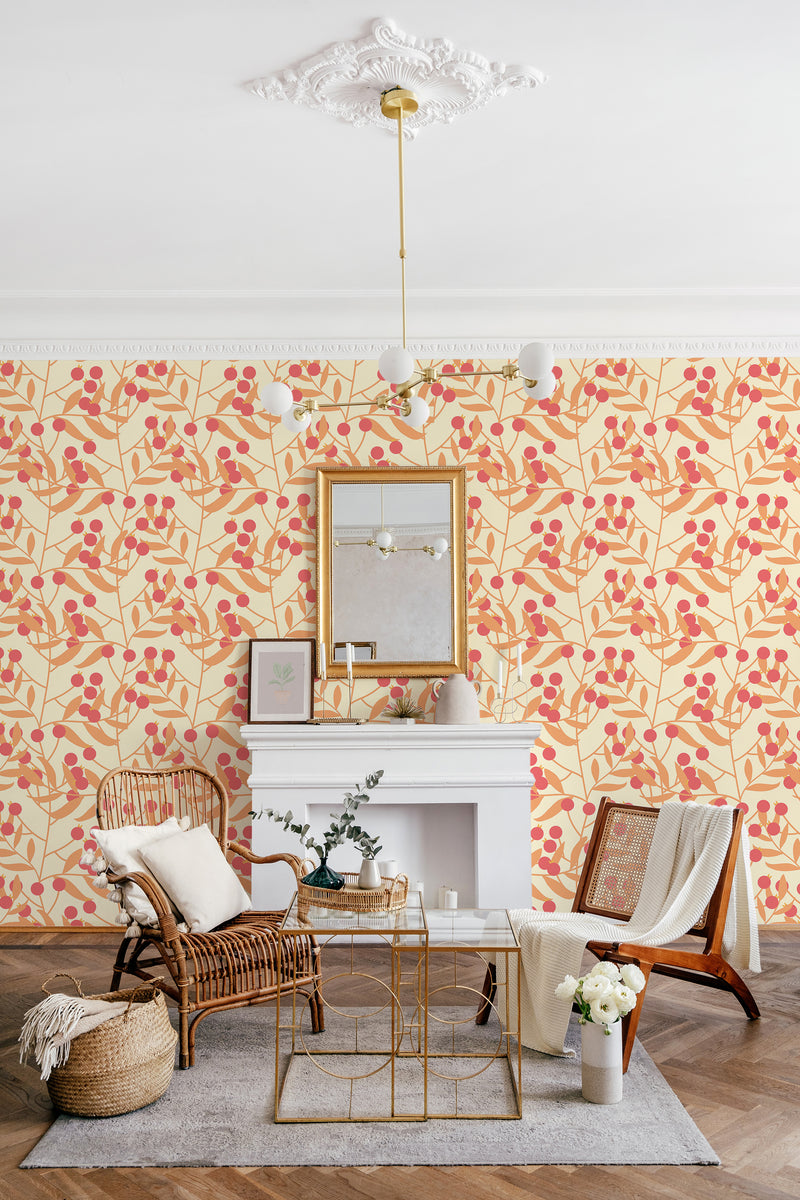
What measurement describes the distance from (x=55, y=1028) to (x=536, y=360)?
90.0 inches

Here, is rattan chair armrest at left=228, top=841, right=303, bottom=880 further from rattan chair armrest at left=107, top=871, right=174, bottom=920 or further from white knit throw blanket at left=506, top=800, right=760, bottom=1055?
white knit throw blanket at left=506, top=800, right=760, bottom=1055

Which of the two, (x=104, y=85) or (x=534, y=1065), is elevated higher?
(x=104, y=85)

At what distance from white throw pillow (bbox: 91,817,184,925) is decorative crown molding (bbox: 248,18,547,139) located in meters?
2.58

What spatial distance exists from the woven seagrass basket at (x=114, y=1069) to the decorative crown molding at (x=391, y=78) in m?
2.87

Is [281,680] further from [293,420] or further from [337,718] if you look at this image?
[293,420]

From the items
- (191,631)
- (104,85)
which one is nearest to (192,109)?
(104,85)

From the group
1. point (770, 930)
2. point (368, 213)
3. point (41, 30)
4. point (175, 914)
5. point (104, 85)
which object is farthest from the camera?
point (770, 930)

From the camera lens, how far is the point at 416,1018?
11.1 feet

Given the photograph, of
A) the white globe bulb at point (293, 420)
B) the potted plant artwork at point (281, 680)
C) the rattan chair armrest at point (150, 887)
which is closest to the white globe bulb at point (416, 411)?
the white globe bulb at point (293, 420)

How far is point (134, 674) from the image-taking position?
4.79 metres

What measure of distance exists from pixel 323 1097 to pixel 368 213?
10.7 ft

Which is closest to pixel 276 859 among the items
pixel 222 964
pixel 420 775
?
pixel 222 964

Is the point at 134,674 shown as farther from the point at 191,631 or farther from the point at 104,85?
the point at 104,85

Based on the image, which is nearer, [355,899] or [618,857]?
[355,899]
